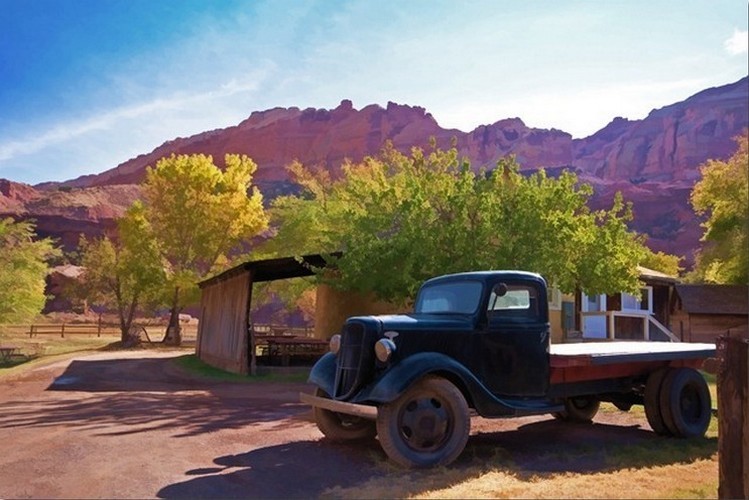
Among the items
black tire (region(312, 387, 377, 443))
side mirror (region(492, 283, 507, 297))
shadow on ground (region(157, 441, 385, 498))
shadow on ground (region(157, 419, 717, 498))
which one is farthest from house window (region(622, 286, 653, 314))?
shadow on ground (region(157, 441, 385, 498))

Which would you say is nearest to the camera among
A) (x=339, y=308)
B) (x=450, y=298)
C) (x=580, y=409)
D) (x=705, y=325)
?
(x=450, y=298)

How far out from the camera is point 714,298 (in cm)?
3020

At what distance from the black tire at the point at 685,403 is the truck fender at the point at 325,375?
474cm

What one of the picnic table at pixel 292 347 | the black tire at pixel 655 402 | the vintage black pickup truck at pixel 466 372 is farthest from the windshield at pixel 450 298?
the picnic table at pixel 292 347

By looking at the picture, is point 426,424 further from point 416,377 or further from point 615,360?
point 615,360

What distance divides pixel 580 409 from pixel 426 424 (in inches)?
175

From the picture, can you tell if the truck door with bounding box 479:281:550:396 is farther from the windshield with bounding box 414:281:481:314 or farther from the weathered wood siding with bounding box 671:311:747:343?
the weathered wood siding with bounding box 671:311:747:343

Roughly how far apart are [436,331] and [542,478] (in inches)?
81.0

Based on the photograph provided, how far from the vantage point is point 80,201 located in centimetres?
8419

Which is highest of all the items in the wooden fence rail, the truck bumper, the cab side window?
the cab side window

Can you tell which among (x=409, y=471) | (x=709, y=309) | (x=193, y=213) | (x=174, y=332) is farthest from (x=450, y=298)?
(x=174, y=332)

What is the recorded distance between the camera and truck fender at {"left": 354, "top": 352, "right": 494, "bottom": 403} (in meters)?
6.74

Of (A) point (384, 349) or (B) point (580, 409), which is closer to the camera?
(A) point (384, 349)

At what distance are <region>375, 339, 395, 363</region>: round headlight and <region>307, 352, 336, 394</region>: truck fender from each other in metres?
1.00
